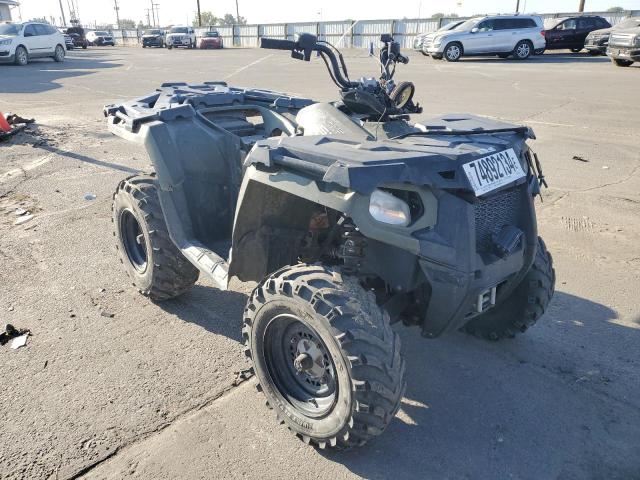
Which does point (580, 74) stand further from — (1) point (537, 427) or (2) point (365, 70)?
(1) point (537, 427)

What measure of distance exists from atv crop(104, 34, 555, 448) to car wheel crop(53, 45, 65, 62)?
23934 mm

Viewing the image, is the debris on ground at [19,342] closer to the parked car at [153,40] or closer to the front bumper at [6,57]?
the front bumper at [6,57]

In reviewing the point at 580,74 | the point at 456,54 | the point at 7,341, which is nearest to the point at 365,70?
the point at 456,54

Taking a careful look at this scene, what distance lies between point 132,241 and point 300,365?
7.30 feet

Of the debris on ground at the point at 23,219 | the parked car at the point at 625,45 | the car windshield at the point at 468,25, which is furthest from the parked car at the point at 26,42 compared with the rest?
the parked car at the point at 625,45

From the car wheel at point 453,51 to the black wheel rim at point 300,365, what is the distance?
22711mm

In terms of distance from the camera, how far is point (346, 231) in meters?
2.81

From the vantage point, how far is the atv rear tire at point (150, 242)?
12.4 ft

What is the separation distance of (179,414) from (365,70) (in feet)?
62.0

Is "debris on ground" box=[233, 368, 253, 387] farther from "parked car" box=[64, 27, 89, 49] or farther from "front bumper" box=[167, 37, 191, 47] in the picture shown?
"parked car" box=[64, 27, 89, 49]

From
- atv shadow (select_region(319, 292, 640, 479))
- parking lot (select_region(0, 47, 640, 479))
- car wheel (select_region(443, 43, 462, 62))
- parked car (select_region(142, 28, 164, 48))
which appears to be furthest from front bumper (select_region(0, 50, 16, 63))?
atv shadow (select_region(319, 292, 640, 479))

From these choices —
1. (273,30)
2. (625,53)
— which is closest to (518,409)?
(625,53)

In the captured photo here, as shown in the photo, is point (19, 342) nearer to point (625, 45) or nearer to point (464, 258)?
point (464, 258)

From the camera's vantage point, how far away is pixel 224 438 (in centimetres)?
286
